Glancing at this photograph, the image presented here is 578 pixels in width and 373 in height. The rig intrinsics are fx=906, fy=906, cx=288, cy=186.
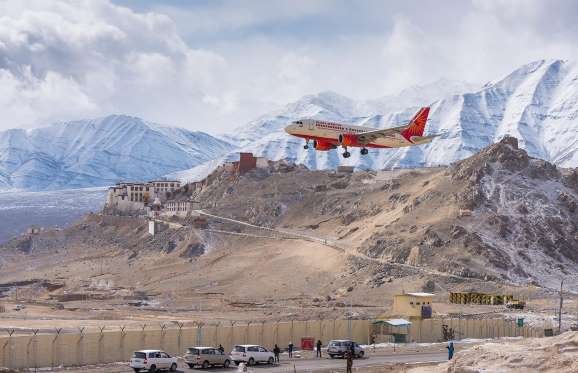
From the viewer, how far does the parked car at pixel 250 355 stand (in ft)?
202

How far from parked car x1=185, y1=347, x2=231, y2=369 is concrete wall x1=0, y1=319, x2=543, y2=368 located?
20.3 feet

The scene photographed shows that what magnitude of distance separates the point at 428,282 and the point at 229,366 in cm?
8703

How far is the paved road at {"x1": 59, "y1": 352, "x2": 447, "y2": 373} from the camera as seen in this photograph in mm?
58125

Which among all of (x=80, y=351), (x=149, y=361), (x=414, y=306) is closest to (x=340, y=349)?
(x=149, y=361)

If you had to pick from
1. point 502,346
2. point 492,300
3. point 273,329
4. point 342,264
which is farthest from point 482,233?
point 502,346

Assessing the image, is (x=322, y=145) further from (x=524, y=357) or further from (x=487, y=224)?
(x=487, y=224)

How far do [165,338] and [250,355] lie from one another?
7.43 metres

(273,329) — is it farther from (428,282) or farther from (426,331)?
(428,282)

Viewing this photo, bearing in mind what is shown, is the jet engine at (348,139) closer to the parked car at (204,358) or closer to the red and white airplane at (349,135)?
the red and white airplane at (349,135)

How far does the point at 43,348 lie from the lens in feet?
193

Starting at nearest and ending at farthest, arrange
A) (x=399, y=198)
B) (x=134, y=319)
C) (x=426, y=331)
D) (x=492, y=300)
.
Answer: (x=426, y=331) < (x=134, y=319) < (x=492, y=300) < (x=399, y=198)

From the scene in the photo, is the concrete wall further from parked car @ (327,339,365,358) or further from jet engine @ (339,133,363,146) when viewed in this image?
jet engine @ (339,133,363,146)

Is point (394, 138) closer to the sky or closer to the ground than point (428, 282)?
closer to the sky

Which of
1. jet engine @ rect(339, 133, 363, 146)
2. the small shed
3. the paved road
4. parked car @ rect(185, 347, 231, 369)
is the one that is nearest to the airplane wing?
jet engine @ rect(339, 133, 363, 146)
